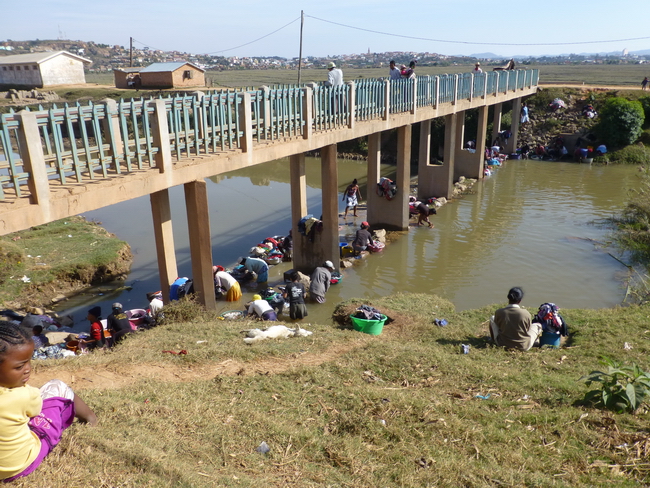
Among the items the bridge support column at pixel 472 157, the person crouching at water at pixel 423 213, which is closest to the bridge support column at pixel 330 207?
the person crouching at water at pixel 423 213

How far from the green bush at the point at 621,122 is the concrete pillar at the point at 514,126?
395 centimetres

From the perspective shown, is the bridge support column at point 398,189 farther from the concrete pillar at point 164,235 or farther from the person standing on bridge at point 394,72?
the concrete pillar at point 164,235

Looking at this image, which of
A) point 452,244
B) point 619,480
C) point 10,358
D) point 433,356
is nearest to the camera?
point 10,358

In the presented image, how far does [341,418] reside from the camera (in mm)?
4809

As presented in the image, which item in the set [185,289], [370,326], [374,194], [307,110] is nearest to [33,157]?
[185,289]

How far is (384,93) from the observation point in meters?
13.6

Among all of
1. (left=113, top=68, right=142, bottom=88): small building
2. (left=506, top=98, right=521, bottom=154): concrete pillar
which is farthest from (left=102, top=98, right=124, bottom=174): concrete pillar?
(left=113, top=68, right=142, bottom=88): small building

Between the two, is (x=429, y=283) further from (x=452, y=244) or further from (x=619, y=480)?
(x=619, y=480)

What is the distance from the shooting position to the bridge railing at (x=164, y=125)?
5.79m

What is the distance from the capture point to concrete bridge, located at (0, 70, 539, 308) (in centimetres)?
589

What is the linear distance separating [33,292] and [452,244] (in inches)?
410

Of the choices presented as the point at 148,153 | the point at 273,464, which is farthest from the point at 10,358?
the point at 148,153

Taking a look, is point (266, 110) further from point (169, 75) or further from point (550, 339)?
point (169, 75)

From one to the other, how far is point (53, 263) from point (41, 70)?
39338 mm
